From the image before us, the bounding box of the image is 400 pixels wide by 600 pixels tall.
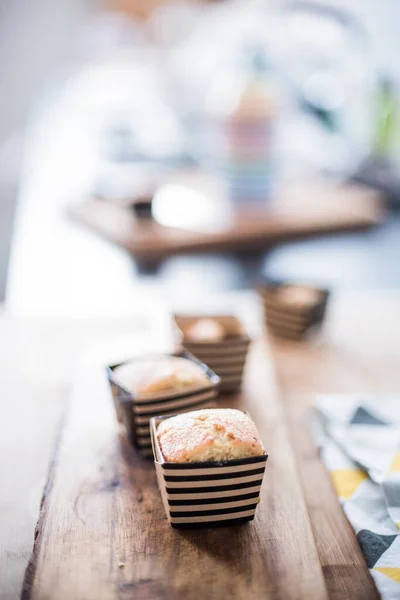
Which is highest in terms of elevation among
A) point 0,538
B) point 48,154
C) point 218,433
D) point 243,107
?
point 243,107

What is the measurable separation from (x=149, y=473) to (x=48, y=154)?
10.1ft

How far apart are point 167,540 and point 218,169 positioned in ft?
6.69

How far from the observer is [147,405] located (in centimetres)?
105

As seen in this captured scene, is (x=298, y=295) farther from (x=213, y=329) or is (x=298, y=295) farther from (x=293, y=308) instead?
(x=213, y=329)

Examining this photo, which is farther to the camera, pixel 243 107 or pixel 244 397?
pixel 243 107

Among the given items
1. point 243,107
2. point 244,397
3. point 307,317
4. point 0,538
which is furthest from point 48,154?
point 0,538

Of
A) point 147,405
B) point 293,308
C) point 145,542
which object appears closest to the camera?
point 145,542

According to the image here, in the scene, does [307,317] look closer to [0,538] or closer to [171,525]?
[171,525]

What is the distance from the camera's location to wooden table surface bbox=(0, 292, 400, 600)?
827 millimetres

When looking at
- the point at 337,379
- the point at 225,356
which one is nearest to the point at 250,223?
the point at 337,379

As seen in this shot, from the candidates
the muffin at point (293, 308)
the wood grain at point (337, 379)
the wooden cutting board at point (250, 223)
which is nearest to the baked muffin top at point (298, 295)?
the muffin at point (293, 308)

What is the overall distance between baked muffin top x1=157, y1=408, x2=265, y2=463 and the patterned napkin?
21 cm

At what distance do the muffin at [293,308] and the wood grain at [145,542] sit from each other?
1.63 feet

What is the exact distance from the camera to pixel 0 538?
908 millimetres
